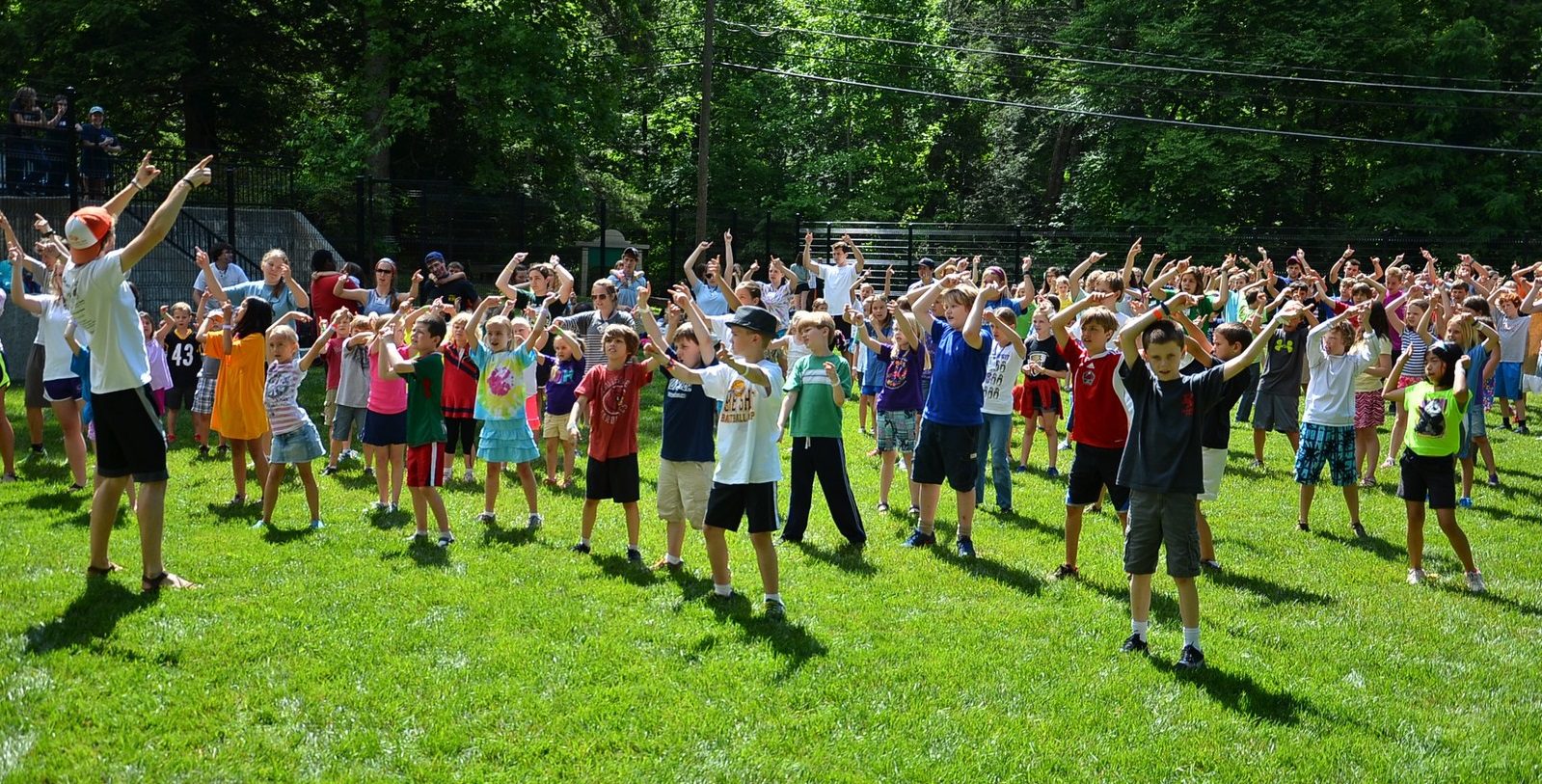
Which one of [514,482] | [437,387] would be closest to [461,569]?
[437,387]

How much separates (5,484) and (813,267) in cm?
1145

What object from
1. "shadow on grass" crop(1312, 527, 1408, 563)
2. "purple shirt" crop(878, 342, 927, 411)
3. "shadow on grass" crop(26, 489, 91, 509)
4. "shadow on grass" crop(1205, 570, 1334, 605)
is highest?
"purple shirt" crop(878, 342, 927, 411)

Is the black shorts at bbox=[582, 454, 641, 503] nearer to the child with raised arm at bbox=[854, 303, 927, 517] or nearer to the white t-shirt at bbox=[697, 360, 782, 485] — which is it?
the white t-shirt at bbox=[697, 360, 782, 485]

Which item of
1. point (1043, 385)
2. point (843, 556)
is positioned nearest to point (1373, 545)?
point (1043, 385)

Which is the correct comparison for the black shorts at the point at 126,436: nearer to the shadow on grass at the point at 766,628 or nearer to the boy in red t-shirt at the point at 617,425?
the boy in red t-shirt at the point at 617,425

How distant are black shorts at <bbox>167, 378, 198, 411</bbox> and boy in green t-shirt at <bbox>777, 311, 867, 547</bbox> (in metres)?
6.77

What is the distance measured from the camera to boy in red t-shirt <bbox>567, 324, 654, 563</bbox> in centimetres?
798

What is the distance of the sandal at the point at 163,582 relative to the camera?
6586 millimetres

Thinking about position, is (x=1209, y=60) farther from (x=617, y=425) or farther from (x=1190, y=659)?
(x=1190, y=659)

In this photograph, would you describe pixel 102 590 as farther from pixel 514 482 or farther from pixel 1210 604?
pixel 1210 604

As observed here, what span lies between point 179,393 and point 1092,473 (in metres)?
9.64

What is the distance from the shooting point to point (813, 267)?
1802 centimetres

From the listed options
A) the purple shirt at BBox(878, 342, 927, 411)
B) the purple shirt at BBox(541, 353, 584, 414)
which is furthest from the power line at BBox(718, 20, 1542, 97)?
the purple shirt at BBox(541, 353, 584, 414)

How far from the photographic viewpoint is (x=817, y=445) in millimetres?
8602
